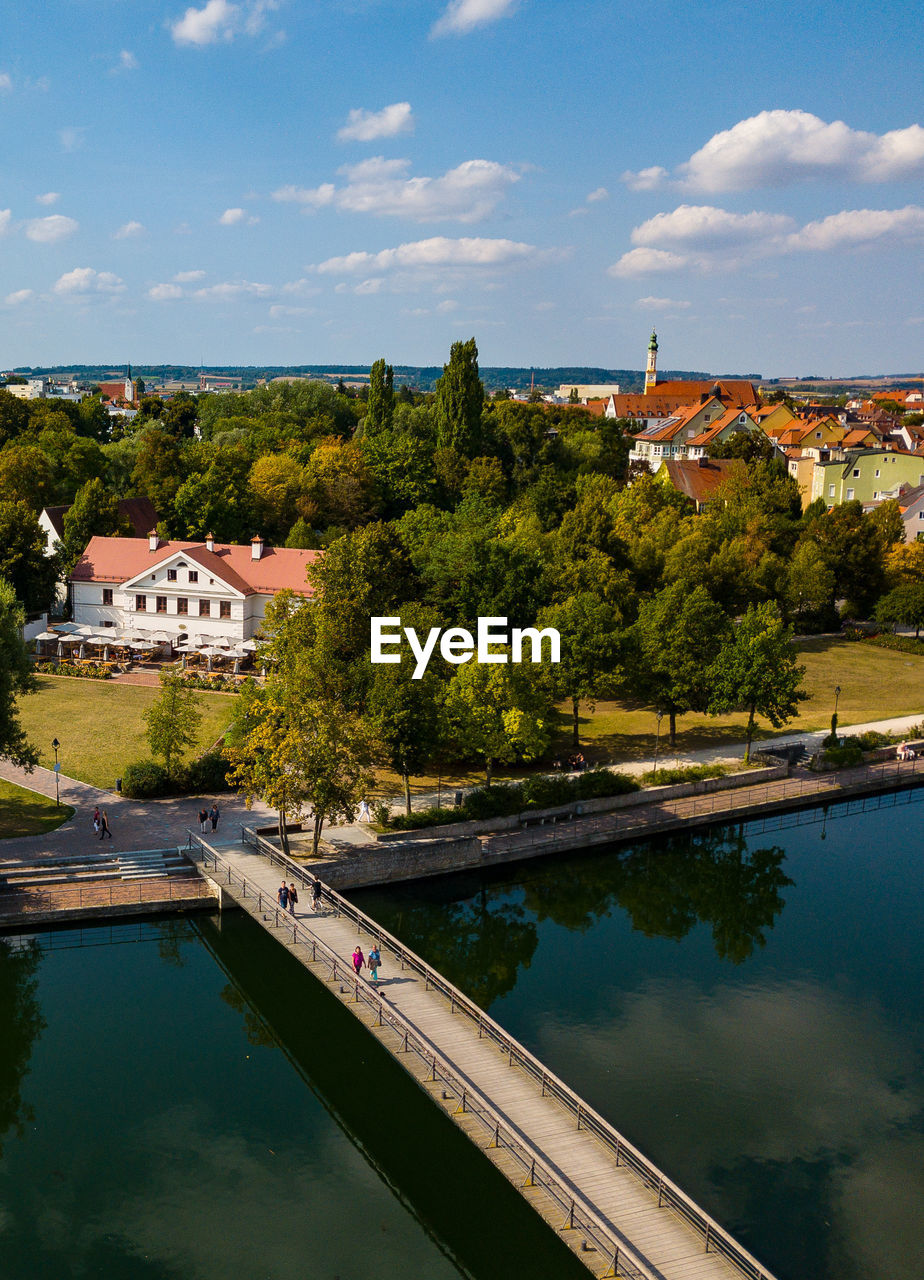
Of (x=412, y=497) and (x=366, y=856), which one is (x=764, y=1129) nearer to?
(x=366, y=856)

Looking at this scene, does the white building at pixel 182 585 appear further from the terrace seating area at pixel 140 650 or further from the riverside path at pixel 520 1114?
the riverside path at pixel 520 1114

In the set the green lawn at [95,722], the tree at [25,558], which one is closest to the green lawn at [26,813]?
the green lawn at [95,722]

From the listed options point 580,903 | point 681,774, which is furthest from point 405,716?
point 681,774

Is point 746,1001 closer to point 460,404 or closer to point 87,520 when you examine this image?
point 87,520

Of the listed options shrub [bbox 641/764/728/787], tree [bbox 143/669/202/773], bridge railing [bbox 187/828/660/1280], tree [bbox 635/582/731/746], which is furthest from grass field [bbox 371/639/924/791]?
bridge railing [bbox 187/828/660/1280]

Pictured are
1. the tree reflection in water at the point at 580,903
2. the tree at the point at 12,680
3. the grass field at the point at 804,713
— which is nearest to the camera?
the tree reflection in water at the point at 580,903

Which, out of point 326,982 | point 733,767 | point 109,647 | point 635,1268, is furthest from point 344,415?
point 635,1268
